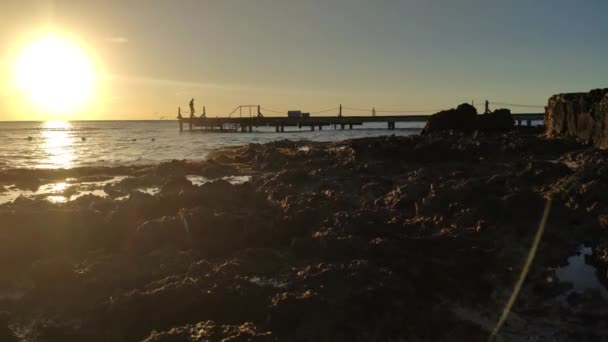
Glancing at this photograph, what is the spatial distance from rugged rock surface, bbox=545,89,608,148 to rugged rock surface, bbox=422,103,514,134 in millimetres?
7260

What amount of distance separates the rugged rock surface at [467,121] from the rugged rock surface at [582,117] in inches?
286

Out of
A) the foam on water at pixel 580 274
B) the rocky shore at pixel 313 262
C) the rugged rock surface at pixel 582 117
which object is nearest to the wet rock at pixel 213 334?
the rocky shore at pixel 313 262

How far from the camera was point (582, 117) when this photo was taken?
17969mm

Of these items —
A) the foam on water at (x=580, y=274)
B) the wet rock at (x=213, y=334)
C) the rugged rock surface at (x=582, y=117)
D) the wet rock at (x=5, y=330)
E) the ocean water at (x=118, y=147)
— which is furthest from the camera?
the ocean water at (x=118, y=147)

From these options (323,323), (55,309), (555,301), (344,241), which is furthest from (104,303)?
(555,301)

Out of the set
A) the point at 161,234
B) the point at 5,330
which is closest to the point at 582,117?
the point at 161,234

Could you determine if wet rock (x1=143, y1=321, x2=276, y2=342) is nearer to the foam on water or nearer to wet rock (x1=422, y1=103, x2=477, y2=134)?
the foam on water

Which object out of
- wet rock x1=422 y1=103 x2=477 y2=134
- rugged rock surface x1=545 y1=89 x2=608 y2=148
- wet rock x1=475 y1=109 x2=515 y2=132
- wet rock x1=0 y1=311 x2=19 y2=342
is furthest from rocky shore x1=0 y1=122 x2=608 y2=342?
wet rock x1=475 y1=109 x2=515 y2=132

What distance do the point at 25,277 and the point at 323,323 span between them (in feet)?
14.5

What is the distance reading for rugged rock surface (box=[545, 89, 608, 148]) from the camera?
1590cm

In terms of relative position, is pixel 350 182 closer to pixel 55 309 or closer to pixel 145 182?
pixel 145 182

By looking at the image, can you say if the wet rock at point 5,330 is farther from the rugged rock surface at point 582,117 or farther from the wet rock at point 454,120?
the wet rock at point 454,120

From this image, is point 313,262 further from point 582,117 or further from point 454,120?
point 454,120

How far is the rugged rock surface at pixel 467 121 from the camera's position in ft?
98.0
